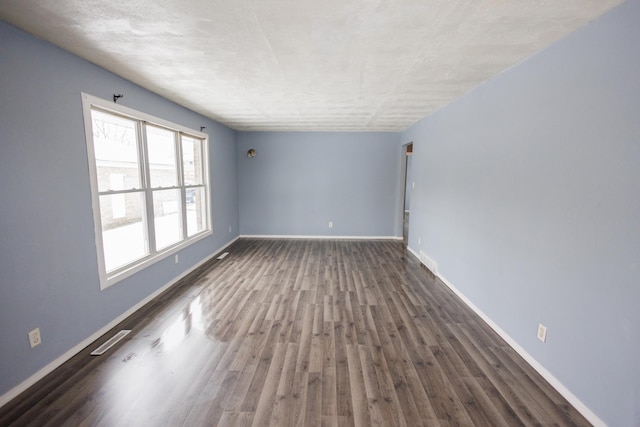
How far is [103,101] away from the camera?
2.53 meters

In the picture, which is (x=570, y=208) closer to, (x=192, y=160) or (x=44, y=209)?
(x=44, y=209)

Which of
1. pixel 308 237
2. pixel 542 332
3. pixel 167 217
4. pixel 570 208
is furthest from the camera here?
pixel 308 237

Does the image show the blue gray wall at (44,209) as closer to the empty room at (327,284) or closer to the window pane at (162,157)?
the empty room at (327,284)

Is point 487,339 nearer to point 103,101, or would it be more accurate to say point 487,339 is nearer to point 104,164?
point 104,164

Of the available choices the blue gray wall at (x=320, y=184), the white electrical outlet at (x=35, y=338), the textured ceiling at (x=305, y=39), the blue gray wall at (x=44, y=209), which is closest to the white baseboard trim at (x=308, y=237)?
the blue gray wall at (x=320, y=184)

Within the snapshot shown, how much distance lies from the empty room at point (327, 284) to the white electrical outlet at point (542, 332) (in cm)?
2

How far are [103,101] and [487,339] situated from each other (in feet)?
13.8

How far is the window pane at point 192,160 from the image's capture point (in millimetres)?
4207

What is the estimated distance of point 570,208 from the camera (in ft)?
6.00

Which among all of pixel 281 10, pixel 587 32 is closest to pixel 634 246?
pixel 587 32

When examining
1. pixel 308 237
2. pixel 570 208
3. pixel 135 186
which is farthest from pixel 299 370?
pixel 308 237

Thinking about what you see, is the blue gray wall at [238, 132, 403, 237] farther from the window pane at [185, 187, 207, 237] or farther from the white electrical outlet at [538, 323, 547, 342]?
the white electrical outlet at [538, 323, 547, 342]

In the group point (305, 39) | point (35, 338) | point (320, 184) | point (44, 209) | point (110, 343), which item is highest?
point (305, 39)

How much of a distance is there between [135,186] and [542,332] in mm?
4122
